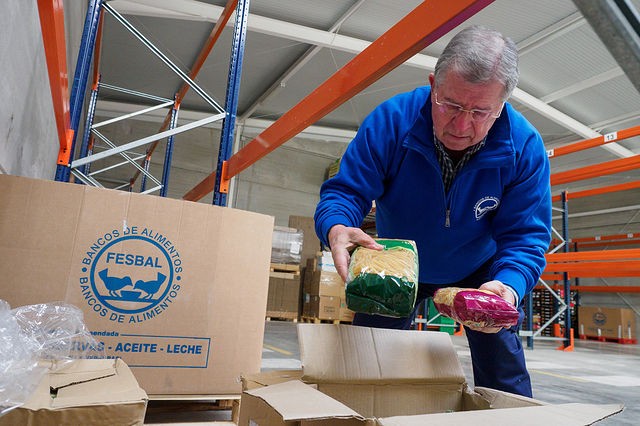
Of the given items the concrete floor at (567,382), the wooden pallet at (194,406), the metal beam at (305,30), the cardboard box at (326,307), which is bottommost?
the concrete floor at (567,382)

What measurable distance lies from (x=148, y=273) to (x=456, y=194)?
133 cm

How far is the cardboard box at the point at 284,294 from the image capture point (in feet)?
30.3

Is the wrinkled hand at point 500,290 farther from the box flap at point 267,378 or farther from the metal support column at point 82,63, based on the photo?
the metal support column at point 82,63

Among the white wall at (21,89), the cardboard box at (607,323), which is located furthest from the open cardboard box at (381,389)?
the cardboard box at (607,323)

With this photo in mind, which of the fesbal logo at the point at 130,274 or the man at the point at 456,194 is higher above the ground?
the man at the point at 456,194

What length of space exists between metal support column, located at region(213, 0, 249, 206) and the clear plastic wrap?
2002 mm

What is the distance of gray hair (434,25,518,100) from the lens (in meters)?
1.27

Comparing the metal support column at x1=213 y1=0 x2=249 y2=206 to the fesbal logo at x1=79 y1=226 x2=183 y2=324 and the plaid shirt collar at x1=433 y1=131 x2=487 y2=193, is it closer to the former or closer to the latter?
the fesbal logo at x1=79 y1=226 x2=183 y2=324

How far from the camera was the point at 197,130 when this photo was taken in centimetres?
1162

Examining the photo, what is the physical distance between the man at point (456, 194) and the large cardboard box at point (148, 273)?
0.70 metres

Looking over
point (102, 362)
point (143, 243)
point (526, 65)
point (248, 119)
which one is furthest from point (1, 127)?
point (248, 119)

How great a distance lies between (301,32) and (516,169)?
239 inches

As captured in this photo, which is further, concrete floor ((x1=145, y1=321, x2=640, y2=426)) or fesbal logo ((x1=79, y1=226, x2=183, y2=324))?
concrete floor ((x1=145, y1=321, x2=640, y2=426))

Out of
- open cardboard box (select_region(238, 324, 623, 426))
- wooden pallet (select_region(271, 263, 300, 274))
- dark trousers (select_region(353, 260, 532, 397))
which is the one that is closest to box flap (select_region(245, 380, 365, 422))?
open cardboard box (select_region(238, 324, 623, 426))
